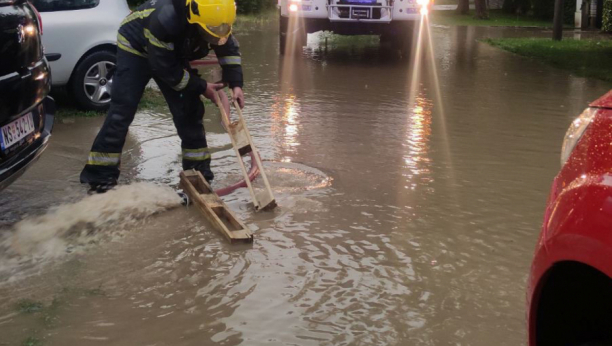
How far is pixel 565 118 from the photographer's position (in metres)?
8.75

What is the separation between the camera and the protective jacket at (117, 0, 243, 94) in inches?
202

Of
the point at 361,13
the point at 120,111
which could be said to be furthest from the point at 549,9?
the point at 120,111

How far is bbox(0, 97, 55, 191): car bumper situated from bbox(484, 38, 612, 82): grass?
359 inches

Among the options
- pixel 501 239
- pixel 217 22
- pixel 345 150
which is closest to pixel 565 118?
pixel 345 150

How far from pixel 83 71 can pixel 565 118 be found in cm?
524

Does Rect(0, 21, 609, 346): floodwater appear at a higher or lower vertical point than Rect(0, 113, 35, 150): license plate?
lower

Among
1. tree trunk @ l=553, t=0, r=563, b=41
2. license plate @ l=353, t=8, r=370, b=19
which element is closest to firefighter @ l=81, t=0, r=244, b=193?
license plate @ l=353, t=8, r=370, b=19

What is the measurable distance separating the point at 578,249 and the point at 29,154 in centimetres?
351

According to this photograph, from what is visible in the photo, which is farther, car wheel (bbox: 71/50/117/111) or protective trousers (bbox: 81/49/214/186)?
car wheel (bbox: 71/50/117/111)

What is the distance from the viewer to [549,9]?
30.1 m

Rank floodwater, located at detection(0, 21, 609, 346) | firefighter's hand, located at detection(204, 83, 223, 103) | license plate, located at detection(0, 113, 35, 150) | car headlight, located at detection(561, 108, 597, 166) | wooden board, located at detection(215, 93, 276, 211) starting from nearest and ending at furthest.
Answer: car headlight, located at detection(561, 108, 597, 166) → floodwater, located at detection(0, 21, 609, 346) → license plate, located at detection(0, 113, 35, 150) → wooden board, located at detection(215, 93, 276, 211) → firefighter's hand, located at detection(204, 83, 223, 103)

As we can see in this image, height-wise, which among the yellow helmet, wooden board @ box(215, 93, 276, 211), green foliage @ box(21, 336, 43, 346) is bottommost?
green foliage @ box(21, 336, 43, 346)

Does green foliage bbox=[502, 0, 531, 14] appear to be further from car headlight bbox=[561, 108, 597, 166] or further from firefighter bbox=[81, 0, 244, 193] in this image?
car headlight bbox=[561, 108, 597, 166]

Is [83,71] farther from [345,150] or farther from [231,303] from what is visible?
[231,303]
